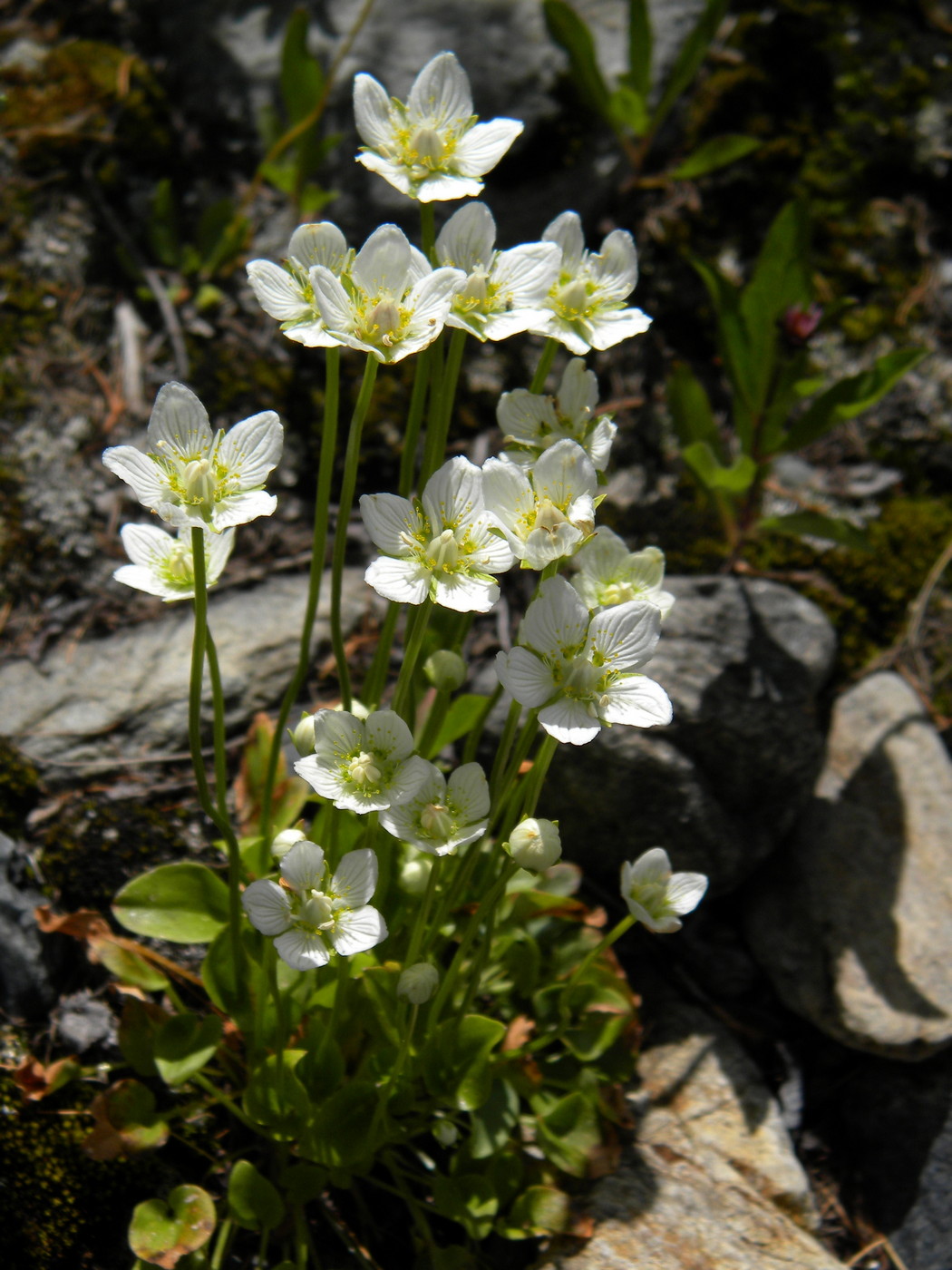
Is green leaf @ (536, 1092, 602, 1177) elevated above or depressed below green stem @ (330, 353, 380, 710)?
below

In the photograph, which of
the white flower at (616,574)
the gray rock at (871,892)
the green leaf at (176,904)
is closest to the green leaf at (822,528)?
the gray rock at (871,892)

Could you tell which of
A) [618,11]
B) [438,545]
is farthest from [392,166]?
[618,11]

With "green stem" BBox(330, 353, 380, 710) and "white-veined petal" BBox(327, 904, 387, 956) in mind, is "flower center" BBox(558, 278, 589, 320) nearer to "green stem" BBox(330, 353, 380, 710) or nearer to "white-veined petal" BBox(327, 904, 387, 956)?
"green stem" BBox(330, 353, 380, 710)

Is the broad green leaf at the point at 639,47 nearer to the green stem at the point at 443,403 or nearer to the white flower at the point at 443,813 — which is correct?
the green stem at the point at 443,403

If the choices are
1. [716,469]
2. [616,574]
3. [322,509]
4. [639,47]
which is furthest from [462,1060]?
[639,47]

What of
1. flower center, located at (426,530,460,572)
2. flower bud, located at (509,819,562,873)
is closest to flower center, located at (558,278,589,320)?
flower center, located at (426,530,460,572)

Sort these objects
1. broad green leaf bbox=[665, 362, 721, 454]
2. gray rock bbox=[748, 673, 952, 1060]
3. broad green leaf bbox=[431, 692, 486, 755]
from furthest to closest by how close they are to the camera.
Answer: broad green leaf bbox=[665, 362, 721, 454] < gray rock bbox=[748, 673, 952, 1060] < broad green leaf bbox=[431, 692, 486, 755]

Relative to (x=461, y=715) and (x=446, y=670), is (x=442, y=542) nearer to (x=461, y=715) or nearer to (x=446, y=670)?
(x=446, y=670)
